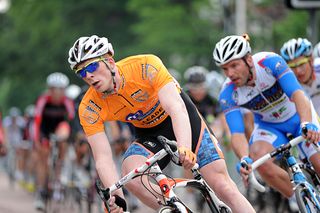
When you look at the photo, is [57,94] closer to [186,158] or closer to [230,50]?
[230,50]

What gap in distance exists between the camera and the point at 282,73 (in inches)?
338

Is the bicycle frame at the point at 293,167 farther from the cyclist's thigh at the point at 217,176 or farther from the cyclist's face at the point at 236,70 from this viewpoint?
the cyclist's face at the point at 236,70

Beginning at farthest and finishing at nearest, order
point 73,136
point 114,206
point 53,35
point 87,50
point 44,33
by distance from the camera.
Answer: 1. point 44,33
2. point 53,35
3. point 73,136
4. point 87,50
5. point 114,206

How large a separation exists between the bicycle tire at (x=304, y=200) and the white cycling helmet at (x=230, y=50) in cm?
120

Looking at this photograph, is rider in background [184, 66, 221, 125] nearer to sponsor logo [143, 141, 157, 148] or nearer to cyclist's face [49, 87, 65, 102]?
cyclist's face [49, 87, 65, 102]

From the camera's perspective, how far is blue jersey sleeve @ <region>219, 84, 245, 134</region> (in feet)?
28.6

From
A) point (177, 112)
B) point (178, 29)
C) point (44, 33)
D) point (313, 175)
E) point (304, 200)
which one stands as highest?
point (44, 33)

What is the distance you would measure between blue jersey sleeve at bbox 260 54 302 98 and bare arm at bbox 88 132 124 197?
1.82 meters

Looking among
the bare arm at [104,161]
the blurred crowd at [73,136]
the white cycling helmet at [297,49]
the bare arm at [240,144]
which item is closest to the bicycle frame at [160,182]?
the bare arm at [104,161]

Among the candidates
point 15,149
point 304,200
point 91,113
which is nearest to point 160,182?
point 91,113

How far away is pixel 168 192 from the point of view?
22.5 ft

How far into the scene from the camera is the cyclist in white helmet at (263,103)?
8.36 metres

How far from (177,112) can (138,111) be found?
0.69 meters

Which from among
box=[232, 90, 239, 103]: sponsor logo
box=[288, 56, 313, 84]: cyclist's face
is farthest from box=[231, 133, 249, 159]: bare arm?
box=[288, 56, 313, 84]: cyclist's face
